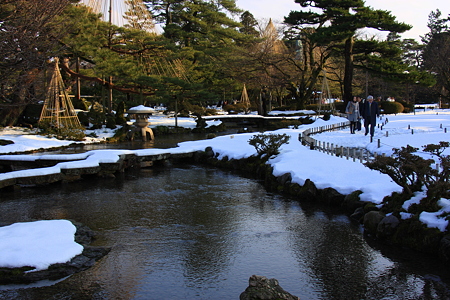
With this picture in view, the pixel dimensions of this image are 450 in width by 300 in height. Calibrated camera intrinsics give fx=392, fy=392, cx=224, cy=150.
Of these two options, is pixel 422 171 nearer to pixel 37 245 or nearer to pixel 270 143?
pixel 37 245

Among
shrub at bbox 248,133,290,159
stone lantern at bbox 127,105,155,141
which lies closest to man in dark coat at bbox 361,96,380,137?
shrub at bbox 248,133,290,159

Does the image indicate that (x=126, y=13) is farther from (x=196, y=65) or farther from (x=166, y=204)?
(x=166, y=204)

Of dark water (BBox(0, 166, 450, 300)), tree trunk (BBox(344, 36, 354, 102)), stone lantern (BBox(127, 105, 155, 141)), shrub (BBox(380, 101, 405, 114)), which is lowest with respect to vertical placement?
dark water (BBox(0, 166, 450, 300))

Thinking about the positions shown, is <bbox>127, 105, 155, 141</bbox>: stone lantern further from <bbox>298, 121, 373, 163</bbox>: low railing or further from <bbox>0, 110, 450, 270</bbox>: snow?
<bbox>298, 121, 373, 163</bbox>: low railing

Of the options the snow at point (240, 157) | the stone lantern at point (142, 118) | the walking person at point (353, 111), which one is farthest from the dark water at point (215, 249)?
the stone lantern at point (142, 118)

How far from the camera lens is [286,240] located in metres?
7.98

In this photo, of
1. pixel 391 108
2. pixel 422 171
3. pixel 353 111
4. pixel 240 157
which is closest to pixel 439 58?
pixel 391 108

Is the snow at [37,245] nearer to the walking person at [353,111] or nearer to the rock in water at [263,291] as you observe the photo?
the rock in water at [263,291]

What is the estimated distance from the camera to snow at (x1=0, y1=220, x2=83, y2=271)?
6266 millimetres

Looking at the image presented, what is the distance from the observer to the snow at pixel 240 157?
6648 millimetres

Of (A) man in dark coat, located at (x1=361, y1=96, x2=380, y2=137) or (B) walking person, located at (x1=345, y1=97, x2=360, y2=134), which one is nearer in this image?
(A) man in dark coat, located at (x1=361, y1=96, x2=380, y2=137)

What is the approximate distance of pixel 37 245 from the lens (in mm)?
6707

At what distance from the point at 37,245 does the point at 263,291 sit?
408 centimetres

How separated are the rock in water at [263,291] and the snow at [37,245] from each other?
3296 mm
